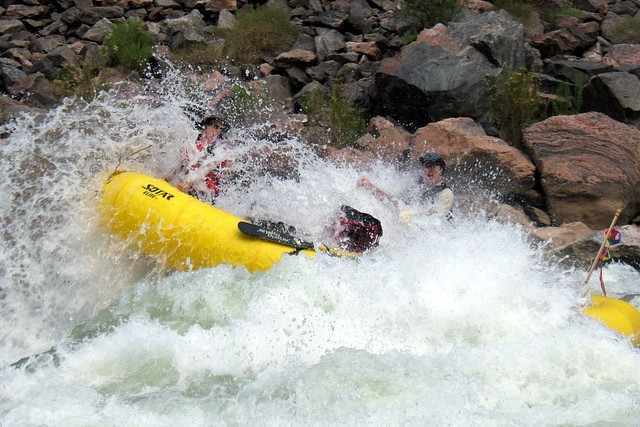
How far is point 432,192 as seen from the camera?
6.55 meters

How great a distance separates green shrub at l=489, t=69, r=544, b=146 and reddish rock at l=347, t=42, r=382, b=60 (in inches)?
94.9

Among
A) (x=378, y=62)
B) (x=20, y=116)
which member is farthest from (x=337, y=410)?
(x=378, y=62)

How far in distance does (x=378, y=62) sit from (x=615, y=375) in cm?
733

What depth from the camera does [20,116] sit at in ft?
28.7

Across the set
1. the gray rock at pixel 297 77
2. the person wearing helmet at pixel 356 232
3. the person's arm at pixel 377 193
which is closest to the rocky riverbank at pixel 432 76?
the gray rock at pixel 297 77

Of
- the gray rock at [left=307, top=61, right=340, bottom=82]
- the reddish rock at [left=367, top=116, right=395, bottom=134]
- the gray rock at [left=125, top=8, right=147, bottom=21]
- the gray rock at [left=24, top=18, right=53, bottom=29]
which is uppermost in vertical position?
the reddish rock at [left=367, top=116, right=395, bottom=134]

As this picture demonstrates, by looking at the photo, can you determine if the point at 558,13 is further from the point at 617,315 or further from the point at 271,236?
the point at 271,236

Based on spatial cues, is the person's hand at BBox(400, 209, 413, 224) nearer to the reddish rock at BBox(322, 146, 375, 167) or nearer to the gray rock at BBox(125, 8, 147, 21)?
the reddish rock at BBox(322, 146, 375, 167)

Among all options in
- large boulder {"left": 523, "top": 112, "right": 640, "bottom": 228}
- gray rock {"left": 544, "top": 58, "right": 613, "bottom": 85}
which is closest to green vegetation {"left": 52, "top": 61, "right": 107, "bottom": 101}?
large boulder {"left": 523, "top": 112, "right": 640, "bottom": 228}

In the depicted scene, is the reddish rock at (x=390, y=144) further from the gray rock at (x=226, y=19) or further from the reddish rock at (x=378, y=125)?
the gray rock at (x=226, y=19)

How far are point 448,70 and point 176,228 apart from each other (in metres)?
4.87

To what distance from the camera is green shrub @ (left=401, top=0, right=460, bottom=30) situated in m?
11.4

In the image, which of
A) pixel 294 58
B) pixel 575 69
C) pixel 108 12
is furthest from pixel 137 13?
pixel 575 69

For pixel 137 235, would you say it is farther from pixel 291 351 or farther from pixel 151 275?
pixel 291 351
